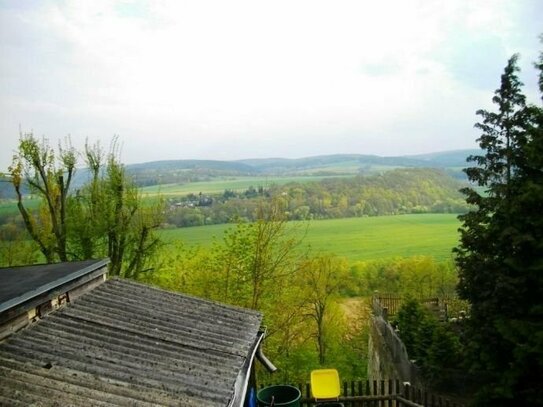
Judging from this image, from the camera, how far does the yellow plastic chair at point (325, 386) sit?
32.0 feet

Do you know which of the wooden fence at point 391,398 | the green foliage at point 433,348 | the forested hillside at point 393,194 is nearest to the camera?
the wooden fence at point 391,398

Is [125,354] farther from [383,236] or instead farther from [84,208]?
[383,236]

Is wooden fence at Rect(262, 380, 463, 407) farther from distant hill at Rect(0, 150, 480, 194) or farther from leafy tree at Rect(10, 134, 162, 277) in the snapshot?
distant hill at Rect(0, 150, 480, 194)

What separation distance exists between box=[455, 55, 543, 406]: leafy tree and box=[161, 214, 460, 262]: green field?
44.1 m

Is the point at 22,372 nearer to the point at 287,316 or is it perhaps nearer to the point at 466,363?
the point at 466,363

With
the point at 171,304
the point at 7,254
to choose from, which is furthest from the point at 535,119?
the point at 7,254

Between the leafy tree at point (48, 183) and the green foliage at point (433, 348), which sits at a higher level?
the leafy tree at point (48, 183)

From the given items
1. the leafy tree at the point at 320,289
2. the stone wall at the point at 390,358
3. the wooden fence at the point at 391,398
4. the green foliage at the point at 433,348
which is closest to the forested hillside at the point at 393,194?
the leafy tree at the point at 320,289

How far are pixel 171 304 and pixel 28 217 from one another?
1143 centimetres

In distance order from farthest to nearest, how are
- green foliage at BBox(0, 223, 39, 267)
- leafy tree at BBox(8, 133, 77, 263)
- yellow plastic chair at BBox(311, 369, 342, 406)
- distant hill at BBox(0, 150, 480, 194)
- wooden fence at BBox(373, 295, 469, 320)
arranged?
1. distant hill at BBox(0, 150, 480, 194)
2. wooden fence at BBox(373, 295, 469, 320)
3. green foliage at BBox(0, 223, 39, 267)
4. leafy tree at BBox(8, 133, 77, 263)
5. yellow plastic chair at BBox(311, 369, 342, 406)

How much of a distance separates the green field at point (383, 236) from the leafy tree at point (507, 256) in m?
44.1

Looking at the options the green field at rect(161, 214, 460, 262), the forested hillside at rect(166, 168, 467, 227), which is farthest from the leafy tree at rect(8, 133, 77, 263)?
the forested hillside at rect(166, 168, 467, 227)

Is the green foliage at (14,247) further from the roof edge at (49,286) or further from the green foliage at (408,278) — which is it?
the green foliage at (408,278)

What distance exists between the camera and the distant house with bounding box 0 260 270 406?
4465 millimetres
